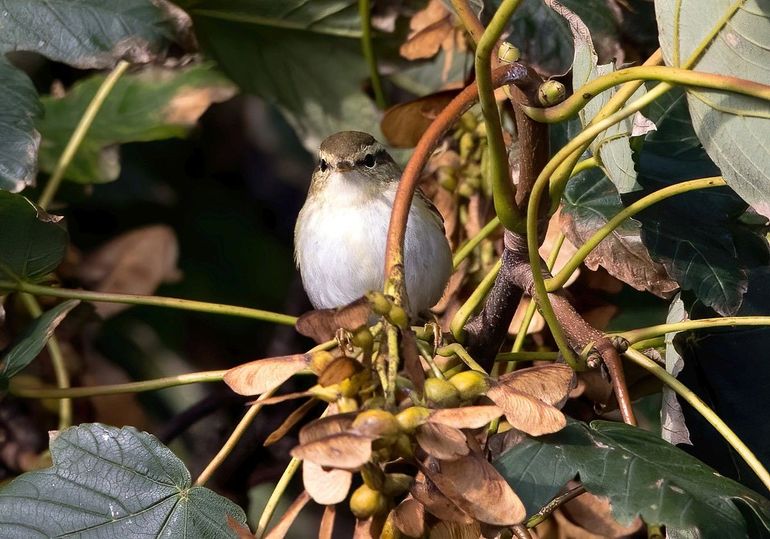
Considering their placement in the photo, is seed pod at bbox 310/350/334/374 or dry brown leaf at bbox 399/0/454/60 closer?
seed pod at bbox 310/350/334/374

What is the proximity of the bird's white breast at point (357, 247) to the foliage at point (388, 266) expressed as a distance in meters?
0.06

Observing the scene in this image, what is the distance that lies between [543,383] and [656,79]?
37 centimetres

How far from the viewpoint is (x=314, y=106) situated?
Answer: 268 cm

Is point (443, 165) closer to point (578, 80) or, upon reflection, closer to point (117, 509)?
point (578, 80)

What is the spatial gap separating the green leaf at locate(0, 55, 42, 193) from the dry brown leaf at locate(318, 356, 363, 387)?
97 centimetres

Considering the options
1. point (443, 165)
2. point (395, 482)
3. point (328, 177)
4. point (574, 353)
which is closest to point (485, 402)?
point (395, 482)

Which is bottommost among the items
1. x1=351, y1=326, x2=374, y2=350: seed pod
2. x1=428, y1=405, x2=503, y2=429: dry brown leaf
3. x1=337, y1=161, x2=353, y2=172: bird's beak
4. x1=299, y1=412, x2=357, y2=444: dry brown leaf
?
x1=337, y1=161, x2=353, y2=172: bird's beak

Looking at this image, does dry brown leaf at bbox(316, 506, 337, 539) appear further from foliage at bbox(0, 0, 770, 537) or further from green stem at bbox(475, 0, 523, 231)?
green stem at bbox(475, 0, 523, 231)

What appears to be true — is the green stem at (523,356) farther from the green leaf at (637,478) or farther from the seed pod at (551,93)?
the seed pod at (551,93)

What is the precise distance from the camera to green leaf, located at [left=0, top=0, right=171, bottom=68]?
199cm

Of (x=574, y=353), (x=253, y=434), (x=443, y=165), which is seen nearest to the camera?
(x=574, y=353)

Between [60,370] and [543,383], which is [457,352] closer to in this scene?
[543,383]

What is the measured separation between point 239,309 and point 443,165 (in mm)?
703

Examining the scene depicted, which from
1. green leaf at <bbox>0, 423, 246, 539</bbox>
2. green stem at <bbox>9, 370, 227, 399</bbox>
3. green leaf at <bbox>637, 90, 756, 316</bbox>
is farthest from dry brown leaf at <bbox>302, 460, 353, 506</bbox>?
A: green leaf at <bbox>637, 90, 756, 316</bbox>
